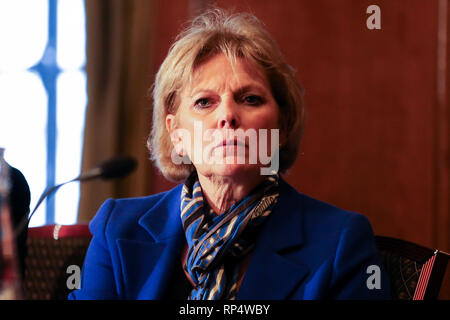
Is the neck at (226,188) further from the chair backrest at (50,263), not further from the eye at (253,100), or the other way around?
the chair backrest at (50,263)

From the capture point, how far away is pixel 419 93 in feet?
7.94

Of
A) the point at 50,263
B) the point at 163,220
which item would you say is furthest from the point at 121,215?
the point at 50,263

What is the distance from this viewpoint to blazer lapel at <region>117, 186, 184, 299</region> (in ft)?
3.89

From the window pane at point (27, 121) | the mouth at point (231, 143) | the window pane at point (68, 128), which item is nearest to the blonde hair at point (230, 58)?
the mouth at point (231, 143)

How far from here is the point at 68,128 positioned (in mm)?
3002

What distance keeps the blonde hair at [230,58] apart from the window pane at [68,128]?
1.66 meters

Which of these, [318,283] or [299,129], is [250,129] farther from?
[318,283]

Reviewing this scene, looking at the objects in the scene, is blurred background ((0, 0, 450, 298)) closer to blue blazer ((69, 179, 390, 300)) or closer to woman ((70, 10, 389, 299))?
woman ((70, 10, 389, 299))

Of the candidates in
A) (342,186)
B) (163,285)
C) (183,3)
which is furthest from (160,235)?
(183,3)

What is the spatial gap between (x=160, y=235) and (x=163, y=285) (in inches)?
5.8

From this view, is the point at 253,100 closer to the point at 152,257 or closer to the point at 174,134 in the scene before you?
the point at 174,134

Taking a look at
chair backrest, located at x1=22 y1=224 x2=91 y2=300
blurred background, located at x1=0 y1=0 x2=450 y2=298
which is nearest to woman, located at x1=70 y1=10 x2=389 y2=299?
chair backrest, located at x1=22 y1=224 x2=91 y2=300

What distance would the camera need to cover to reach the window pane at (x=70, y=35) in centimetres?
300

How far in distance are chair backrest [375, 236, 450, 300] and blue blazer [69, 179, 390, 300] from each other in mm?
91
